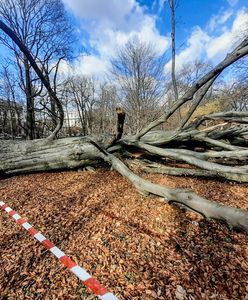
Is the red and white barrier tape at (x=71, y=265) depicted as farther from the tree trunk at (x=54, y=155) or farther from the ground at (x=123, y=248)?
the tree trunk at (x=54, y=155)

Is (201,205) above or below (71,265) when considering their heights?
above

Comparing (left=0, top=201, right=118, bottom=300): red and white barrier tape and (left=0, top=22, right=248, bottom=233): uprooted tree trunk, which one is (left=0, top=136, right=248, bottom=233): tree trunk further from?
(left=0, top=201, right=118, bottom=300): red and white barrier tape

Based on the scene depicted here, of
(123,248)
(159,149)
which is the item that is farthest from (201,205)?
(159,149)

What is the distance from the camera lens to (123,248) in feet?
7.41

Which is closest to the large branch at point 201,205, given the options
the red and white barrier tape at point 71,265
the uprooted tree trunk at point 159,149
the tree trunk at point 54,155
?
the uprooted tree trunk at point 159,149

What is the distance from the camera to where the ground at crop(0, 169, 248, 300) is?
177 centimetres

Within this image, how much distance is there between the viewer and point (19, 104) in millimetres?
20328

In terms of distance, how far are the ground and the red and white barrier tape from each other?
50 mm

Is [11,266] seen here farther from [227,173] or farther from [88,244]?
[227,173]

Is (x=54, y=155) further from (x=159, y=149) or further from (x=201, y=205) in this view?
(x=201, y=205)

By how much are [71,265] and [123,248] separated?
0.55 meters

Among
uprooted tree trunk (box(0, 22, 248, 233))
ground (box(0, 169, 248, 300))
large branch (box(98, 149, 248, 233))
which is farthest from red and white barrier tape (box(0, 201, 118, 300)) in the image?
uprooted tree trunk (box(0, 22, 248, 233))

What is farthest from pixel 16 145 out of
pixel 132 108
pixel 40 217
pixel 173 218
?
pixel 132 108

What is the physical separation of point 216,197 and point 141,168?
66.5 inches
